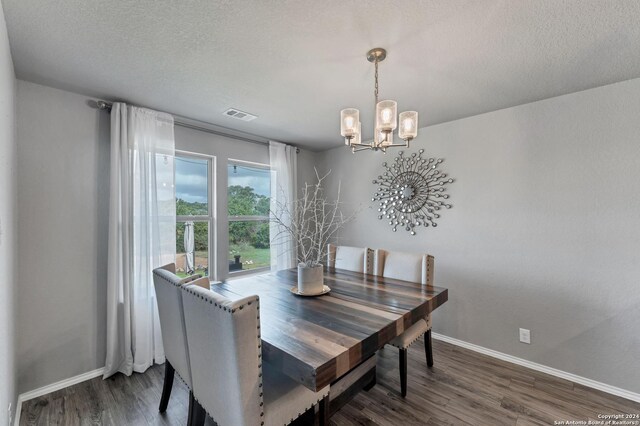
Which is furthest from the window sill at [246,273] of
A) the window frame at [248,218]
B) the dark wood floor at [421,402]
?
the dark wood floor at [421,402]

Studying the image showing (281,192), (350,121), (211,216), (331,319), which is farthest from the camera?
(281,192)

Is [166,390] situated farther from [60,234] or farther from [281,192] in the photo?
[281,192]

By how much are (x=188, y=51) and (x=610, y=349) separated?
143 inches

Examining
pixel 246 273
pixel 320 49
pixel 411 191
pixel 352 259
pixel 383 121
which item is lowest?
pixel 246 273

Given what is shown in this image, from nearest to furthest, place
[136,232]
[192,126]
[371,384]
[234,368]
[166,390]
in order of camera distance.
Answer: [234,368] → [166,390] → [371,384] → [136,232] → [192,126]

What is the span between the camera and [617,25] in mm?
1480

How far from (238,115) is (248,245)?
62.6 inches

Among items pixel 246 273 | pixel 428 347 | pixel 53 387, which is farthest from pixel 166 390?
pixel 428 347

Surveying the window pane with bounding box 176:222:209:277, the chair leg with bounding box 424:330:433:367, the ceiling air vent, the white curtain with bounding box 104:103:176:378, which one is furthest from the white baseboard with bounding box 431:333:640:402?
the ceiling air vent

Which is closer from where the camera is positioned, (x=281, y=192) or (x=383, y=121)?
(x=383, y=121)

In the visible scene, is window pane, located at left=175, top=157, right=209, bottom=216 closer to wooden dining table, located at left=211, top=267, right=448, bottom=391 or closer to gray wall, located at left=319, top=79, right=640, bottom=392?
wooden dining table, located at left=211, top=267, right=448, bottom=391

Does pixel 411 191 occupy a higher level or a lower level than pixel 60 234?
higher

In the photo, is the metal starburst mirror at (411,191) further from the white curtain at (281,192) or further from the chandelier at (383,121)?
the chandelier at (383,121)

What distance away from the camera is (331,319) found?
1.52 metres
